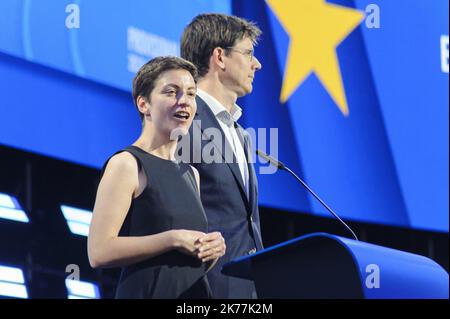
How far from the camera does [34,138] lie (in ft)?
12.7

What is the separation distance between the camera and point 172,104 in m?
2.45

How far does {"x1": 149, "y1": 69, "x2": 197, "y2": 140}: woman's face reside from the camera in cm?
244

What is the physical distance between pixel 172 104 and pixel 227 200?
0.39m

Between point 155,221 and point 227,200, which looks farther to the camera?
point 227,200

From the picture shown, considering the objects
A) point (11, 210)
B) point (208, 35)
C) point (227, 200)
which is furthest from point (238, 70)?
Result: point (11, 210)

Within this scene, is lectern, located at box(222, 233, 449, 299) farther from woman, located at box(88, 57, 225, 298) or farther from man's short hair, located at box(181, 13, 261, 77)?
man's short hair, located at box(181, 13, 261, 77)

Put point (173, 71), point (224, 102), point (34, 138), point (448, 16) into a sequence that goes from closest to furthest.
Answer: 1. point (173, 71)
2. point (224, 102)
3. point (34, 138)
4. point (448, 16)

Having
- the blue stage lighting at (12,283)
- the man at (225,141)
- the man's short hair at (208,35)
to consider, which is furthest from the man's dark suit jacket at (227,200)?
the blue stage lighting at (12,283)

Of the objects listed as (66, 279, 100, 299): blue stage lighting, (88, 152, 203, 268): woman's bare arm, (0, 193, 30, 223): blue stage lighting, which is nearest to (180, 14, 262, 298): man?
(88, 152, 203, 268): woman's bare arm

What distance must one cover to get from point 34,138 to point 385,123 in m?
2.30

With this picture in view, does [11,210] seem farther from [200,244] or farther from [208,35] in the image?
[200,244]

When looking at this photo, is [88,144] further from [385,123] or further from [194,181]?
[385,123]
